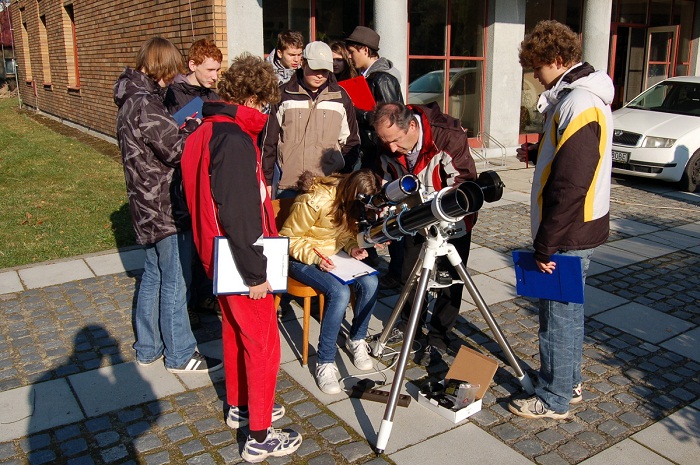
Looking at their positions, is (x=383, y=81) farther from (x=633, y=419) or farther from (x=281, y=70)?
(x=633, y=419)

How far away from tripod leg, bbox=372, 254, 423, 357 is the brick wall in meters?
5.86

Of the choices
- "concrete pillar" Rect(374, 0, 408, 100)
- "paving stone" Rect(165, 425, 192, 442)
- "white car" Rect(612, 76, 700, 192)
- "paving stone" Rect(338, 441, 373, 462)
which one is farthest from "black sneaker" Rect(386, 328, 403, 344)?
"white car" Rect(612, 76, 700, 192)

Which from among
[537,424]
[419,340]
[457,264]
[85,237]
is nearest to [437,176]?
[457,264]

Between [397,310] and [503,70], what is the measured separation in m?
9.05

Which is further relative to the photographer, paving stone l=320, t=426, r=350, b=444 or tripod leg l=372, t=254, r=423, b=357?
tripod leg l=372, t=254, r=423, b=357

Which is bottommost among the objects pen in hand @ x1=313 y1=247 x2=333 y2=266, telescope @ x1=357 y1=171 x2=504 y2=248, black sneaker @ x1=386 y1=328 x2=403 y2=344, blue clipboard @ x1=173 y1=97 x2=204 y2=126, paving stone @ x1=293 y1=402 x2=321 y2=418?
paving stone @ x1=293 y1=402 x2=321 y2=418

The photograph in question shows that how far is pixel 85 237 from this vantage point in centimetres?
704

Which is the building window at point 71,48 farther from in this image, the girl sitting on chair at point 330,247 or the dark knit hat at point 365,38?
the girl sitting on chair at point 330,247

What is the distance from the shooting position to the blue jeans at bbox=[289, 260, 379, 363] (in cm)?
385

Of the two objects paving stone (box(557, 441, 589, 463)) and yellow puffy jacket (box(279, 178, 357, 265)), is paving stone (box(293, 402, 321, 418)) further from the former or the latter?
paving stone (box(557, 441, 589, 463))

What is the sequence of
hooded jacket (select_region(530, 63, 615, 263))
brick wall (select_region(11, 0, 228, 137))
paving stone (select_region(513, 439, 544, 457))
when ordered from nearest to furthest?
hooded jacket (select_region(530, 63, 615, 263)), paving stone (select_region(513, 439, 544, 457)), brick wall (select_region(11, 0, 228, 137))

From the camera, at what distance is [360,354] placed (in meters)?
4.16

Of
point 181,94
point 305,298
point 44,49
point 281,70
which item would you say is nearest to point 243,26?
point 281,70

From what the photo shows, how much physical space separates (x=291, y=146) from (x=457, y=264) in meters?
1.81
